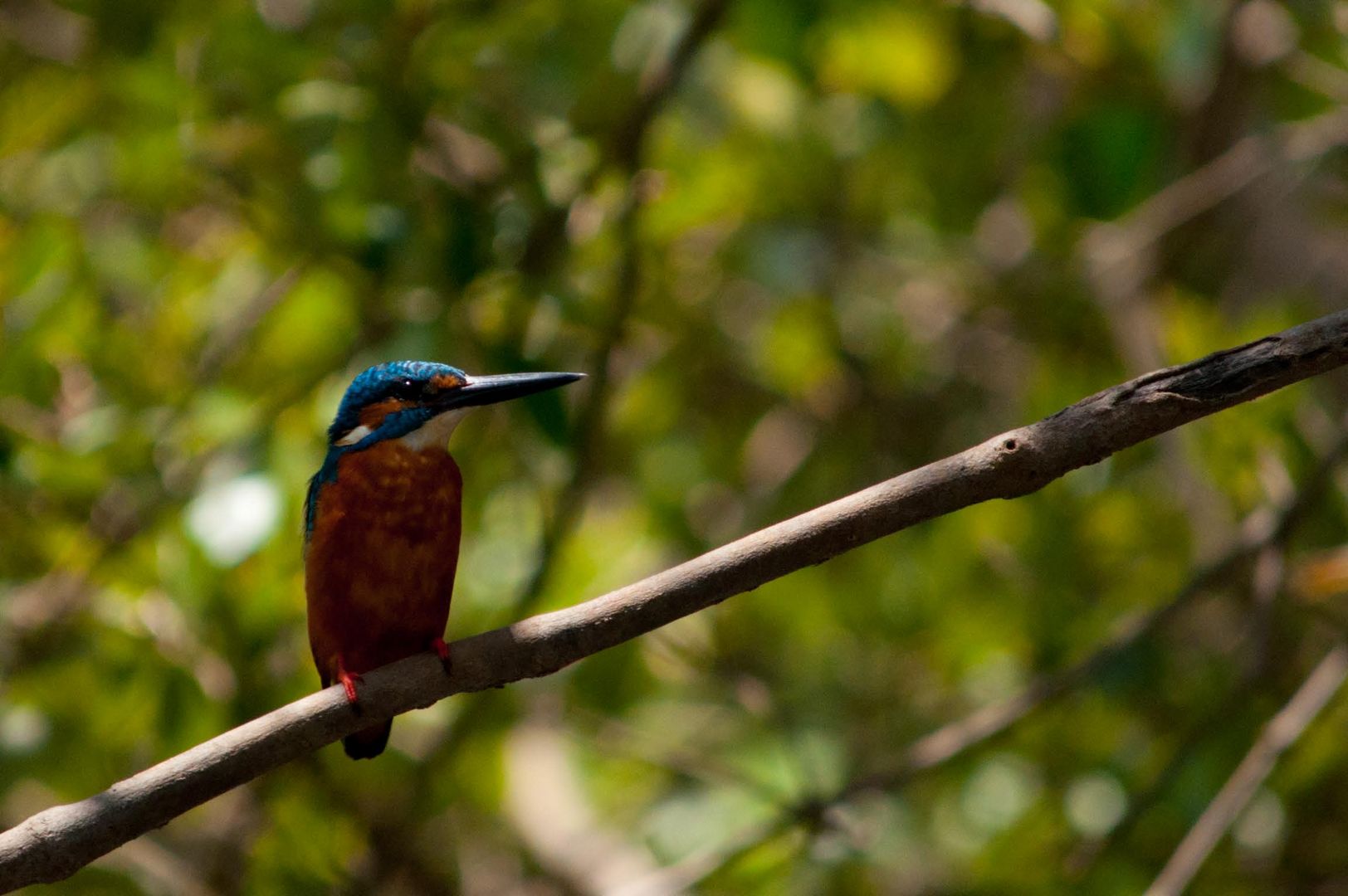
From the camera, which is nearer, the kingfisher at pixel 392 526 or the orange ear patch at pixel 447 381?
the kingfisher at pixel 392 526

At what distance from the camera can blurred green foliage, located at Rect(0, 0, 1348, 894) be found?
4098 millimetres

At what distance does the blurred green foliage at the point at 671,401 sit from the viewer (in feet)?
13.4

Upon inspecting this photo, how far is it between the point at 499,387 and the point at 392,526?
0.47m

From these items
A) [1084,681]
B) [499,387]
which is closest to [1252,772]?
[1084,681]

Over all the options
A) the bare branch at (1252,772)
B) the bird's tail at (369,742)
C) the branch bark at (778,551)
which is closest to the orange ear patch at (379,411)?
the bird's tail at (369,742)

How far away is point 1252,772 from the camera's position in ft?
12.8

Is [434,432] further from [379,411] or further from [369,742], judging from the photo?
[369,742]

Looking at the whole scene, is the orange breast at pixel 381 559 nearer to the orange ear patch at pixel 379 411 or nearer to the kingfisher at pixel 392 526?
the kingfisher at pixel 392 526

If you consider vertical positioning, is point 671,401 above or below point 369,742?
above

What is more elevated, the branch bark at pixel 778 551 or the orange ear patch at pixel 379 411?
the branch bark at pixel 778 551

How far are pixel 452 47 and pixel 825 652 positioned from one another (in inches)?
118

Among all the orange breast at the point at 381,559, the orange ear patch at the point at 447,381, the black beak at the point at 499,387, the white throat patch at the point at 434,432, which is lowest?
the orange breast at the point at 381,559

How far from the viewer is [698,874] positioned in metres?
4.04

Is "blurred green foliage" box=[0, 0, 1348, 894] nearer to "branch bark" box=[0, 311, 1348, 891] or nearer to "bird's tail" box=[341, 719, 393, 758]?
"bird's tail" box=[341, 719, 393, 758]
